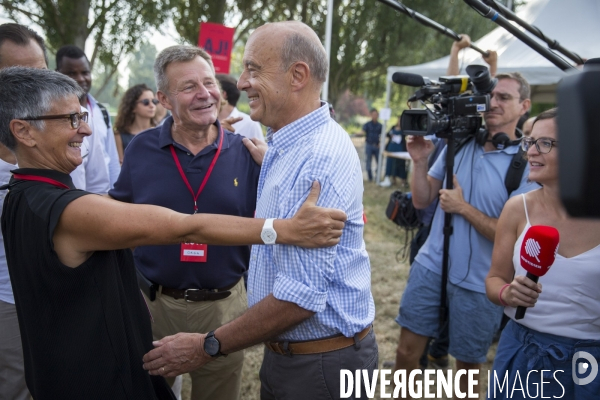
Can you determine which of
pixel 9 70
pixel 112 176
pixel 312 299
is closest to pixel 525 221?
pixel 312 299

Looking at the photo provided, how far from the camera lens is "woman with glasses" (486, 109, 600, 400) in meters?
2.01

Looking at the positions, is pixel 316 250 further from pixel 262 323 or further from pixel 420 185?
pixel 420 185

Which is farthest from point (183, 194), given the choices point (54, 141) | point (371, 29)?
point (371, 29)

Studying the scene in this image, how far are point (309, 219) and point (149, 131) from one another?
1524mm

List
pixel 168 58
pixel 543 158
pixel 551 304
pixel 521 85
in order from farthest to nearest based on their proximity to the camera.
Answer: pixel 521 85, pixel 168 58, pixel 543 158, pixel 551 304

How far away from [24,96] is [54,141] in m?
0.18

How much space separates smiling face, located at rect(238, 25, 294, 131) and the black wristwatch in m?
0.86

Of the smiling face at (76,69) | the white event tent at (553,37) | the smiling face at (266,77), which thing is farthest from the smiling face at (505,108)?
the white event tent at (553,37)

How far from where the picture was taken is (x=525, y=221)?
2.23 m

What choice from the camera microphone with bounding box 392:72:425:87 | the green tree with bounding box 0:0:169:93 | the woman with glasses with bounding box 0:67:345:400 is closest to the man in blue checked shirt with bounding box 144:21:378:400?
the woman with glasses with bounding box 0:67:345:400

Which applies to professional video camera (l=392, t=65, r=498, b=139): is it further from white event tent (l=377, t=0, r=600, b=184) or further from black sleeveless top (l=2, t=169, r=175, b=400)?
white event tent (l=377, t=0, r=600, b=184)

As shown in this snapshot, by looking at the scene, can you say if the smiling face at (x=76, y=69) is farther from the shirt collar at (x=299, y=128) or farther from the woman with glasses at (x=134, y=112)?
the shirt collar at (x=299, y=128)

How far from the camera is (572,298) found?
204 cm

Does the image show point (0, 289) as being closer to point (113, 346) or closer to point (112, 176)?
point (113, 346)
